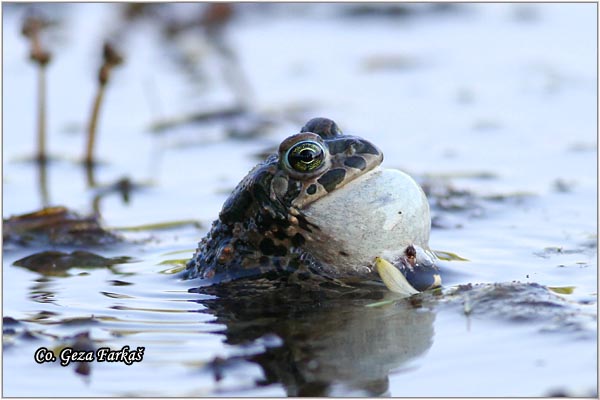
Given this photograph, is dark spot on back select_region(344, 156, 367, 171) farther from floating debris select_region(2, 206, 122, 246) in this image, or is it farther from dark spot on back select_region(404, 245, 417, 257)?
floating debris select_region(2, 206, 122, 246)

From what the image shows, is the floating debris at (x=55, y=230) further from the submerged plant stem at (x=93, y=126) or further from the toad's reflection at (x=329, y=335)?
the toad's reflection at (x=329, y=335)

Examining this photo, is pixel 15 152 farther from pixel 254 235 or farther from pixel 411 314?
pixel 411 314

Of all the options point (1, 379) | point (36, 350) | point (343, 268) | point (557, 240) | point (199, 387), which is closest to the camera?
point (199, 387)

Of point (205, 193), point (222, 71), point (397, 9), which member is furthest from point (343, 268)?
point (397, 9)

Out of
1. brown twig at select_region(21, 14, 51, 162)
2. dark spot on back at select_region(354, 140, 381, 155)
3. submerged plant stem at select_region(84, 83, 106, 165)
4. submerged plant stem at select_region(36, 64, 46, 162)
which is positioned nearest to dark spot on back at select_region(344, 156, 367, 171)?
dark spot on back at select_region(354, 140, 381, 155)

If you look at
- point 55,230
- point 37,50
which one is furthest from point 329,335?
point 37,50
